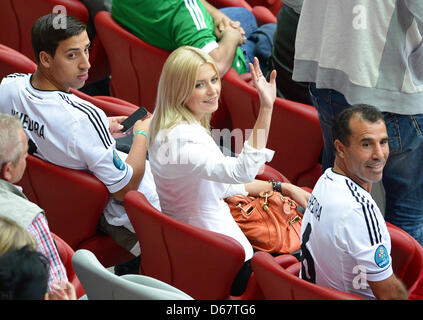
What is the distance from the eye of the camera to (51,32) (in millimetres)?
2783

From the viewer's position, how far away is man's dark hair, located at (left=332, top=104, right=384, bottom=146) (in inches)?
90.8

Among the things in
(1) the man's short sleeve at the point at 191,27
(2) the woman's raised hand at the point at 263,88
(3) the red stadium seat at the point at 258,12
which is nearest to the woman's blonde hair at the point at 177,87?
(2) the woman's raised hand at the point at 263,88

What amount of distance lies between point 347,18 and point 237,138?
41.1 inches

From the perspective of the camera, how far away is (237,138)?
3426 millimetres

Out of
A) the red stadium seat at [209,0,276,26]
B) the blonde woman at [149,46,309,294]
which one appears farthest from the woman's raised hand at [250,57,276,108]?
the red stadium seat at [209,0,276,26]

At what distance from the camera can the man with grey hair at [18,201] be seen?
2033 mm

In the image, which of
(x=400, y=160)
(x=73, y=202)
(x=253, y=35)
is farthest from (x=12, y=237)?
(x=253, y=35)

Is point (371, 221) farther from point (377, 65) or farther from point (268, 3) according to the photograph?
point (268, 3)

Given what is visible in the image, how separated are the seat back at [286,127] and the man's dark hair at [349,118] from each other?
0.89 metres

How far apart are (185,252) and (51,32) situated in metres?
1.02

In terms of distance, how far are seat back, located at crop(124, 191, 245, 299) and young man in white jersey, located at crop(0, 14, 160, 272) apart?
25 cm

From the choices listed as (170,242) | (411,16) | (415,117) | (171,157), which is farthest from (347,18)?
(170,242)

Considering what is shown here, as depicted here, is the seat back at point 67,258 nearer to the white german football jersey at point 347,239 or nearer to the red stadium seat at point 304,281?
the red stadium seat at point 304,281

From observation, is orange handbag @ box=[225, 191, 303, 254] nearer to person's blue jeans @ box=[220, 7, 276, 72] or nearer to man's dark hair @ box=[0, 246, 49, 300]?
man's dark hair @ box=[0, 246, 49, 300]
